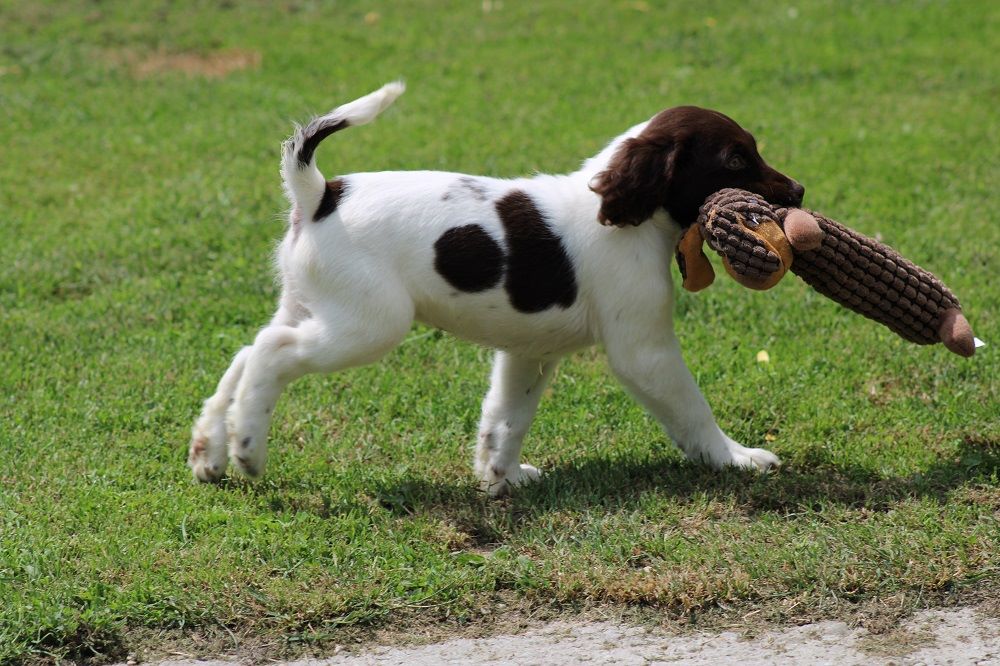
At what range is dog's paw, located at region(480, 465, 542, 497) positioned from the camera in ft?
17.2

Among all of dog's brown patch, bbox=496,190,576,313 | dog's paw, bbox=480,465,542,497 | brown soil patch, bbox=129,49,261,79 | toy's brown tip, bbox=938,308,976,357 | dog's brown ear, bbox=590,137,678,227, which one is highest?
dog's brown ear, bbox=590,137,678,227

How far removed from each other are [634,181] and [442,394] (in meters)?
1.84

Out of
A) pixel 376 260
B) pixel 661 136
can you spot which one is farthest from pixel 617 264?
pixel 376 260

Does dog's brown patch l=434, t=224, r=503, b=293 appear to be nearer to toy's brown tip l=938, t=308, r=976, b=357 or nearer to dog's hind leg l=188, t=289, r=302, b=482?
dog's hind leg l=188, t=289, r=302, b=482

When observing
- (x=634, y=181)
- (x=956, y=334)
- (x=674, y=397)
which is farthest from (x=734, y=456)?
(x=634, y=181)

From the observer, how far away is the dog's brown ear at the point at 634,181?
4.82m

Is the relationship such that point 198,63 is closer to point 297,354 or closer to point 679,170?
point 297,354

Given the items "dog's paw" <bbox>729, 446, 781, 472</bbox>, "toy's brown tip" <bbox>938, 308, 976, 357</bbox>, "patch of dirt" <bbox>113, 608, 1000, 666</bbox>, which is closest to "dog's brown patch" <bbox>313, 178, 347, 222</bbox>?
"patch of dirt" <bbox>113, 608, 1000, 666</bbox>

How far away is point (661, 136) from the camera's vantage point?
487 cm

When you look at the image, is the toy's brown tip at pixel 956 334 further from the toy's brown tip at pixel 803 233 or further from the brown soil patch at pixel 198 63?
the brown soil patch at pixel 198 63

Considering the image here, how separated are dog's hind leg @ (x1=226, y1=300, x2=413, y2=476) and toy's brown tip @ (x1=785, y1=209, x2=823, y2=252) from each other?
1482 millimetres

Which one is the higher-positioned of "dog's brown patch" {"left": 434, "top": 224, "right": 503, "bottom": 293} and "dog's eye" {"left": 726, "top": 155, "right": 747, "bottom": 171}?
"dog's eye" {"left": 726, "top": 155, "right": 747, "bottom": 171}

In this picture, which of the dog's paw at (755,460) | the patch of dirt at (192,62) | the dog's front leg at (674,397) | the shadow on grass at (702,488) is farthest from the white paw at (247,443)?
the patch of dirt at (192,62)

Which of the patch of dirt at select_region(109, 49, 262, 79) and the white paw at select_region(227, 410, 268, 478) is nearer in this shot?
the white paw at select_region(227, 410, 268, 478)
